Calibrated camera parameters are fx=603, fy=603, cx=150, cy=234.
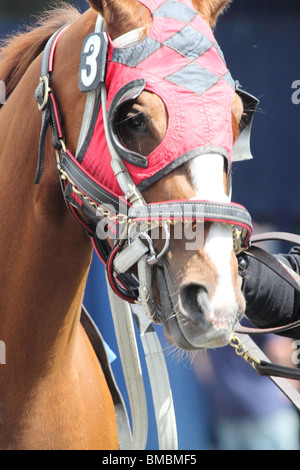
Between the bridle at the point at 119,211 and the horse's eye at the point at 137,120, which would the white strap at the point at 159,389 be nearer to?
the bridle at the point at 119,211

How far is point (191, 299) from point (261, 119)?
7.14 ft

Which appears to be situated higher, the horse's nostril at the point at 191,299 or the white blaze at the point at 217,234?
the white blaze at the point at 217,234

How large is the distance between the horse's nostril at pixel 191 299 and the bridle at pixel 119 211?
3.6 inches

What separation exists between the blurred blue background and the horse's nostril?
1889mm

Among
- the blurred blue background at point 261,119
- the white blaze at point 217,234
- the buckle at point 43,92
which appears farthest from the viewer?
the blurred blue background at point 261,119

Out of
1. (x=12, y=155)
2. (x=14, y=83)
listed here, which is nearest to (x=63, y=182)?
(x=12, y=155)

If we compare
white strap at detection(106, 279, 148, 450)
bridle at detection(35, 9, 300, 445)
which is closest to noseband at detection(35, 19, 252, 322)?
bridle at detection(35, 9, 300, 445)

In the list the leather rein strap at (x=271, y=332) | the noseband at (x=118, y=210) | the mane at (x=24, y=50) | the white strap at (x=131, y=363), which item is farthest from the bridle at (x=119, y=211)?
the leather rein strap at (x=271, y=332)

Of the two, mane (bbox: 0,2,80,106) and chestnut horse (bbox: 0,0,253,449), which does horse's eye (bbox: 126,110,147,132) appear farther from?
mane (bbox: 0,2,80,106)

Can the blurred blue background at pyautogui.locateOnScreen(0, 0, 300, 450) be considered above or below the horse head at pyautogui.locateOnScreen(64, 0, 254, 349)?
below

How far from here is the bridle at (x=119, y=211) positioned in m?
1.13

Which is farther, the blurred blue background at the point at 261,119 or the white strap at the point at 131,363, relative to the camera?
the blurred blue background at the point at 261,119

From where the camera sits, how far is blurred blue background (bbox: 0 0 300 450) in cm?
301

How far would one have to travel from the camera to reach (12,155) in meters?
1.45
